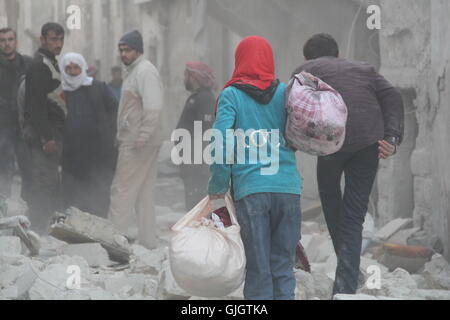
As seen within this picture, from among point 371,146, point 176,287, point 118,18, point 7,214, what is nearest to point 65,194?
point 7,214

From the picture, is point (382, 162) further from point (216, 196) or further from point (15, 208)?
point (216, 196)

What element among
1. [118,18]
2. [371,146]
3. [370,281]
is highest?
[118,18]

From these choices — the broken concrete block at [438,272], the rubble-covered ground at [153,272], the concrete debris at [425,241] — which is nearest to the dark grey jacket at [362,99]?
the rubble-covered ground at [153,272]

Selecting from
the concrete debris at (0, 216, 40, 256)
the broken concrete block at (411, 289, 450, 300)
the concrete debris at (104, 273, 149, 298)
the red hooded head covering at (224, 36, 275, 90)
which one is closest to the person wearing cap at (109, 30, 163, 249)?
the concrete debris at (0, 216, 40, 256)

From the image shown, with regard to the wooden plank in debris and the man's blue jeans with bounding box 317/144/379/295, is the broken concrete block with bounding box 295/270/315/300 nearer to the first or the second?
the man's blue jeans with bounding box 317/144/379/295

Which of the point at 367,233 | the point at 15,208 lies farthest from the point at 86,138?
the point at 367,233

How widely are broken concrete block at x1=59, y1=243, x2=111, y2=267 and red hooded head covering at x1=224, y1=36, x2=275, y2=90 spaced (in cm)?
258

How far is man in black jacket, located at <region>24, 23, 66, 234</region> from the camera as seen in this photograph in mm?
7457

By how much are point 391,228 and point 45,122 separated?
308 cm
